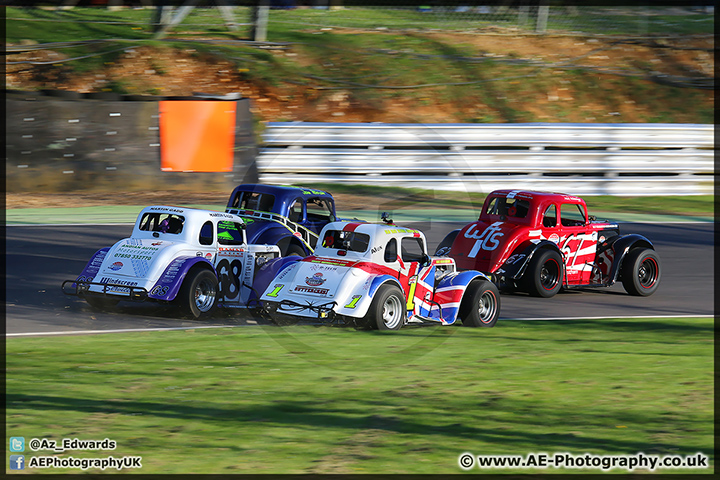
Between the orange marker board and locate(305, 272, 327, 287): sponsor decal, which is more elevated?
the orange marker board

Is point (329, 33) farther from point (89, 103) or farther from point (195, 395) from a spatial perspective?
point (195, 395)

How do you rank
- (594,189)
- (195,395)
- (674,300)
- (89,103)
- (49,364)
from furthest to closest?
(594,189) → (89,103) → (674,300) → (49,364) → (195,395)

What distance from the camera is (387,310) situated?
33.5 ft

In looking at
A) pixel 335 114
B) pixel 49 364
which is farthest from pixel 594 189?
pixel 49 364

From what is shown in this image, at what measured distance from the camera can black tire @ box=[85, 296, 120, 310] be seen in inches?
445

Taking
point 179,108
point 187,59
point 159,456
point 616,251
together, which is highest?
point 187,59

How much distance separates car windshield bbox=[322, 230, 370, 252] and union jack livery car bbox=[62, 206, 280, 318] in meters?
1.03

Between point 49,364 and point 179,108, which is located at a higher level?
point 179,108

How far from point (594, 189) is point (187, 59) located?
12.6m

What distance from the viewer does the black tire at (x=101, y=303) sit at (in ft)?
37.1

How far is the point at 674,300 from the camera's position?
1312 centimetres

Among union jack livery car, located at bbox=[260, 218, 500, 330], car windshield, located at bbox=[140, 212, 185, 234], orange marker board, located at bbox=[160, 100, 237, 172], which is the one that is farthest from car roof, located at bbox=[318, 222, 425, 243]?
orange marker board, located at bbox=[160, 100, 237, 172]

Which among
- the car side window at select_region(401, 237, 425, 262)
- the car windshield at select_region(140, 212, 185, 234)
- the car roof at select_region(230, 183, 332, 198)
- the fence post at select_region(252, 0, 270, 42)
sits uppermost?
the fence post at select_region(252, 0, 270, 42)

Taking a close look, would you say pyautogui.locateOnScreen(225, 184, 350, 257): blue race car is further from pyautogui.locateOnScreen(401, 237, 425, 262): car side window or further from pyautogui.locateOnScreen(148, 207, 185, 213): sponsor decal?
pyautogui.locateOnScreen(401, 237, 425, 262): car side window
